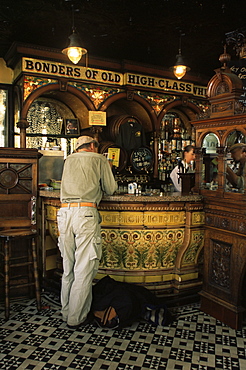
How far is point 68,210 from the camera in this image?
354 centimetres

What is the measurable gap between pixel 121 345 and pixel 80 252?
952 mm

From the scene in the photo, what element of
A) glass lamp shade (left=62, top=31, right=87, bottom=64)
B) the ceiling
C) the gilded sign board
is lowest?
glass lamp shade (left=62, top=31, right=87, bottom=64)

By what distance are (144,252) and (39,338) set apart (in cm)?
150

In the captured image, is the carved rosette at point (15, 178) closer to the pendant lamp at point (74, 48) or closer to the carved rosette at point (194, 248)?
the pendant lamp at point (74, 48)

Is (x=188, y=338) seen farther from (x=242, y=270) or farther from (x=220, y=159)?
(x=220, y=159)

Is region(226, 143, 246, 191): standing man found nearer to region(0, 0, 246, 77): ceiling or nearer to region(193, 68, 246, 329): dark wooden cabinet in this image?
region(193, 68, 246, 329): dark wooden cabinet

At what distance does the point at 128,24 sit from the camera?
567cm

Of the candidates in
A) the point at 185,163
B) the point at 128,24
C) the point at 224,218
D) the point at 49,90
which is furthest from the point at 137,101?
the point at 224,218

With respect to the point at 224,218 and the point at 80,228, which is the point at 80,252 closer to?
the point at 80,228

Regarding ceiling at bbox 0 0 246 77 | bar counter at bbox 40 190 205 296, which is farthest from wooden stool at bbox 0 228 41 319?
ceiling at bbox 0 0 246 77

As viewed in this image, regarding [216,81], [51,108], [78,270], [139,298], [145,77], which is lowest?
[139,298]

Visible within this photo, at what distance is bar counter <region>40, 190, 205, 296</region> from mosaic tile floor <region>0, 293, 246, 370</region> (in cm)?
54

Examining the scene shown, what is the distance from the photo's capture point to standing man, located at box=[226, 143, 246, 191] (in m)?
3.54

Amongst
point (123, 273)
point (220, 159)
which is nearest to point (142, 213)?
point (123, 273)
